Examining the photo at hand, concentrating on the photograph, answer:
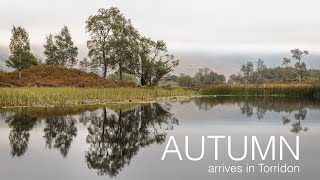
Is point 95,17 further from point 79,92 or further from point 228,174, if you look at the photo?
point 228,174

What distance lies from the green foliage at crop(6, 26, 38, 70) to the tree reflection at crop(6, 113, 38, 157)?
5139 cm

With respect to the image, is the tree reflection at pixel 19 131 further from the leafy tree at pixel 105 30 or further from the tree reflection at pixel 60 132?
the leafy tree at pixel 105 30

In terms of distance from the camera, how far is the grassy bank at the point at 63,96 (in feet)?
101

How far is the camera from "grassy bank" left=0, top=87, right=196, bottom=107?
3078 cm

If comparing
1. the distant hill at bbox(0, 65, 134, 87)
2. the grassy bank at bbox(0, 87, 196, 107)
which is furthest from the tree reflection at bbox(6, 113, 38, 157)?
the distant hill at bbox(0, 65, 134, 87)

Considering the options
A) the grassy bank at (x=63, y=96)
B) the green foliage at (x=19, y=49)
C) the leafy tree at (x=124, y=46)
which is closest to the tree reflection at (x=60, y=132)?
the grassy bank at (x=63, y=96)

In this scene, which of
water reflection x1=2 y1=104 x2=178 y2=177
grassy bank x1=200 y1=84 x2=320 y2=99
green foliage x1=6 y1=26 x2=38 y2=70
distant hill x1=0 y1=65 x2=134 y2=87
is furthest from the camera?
green foliage x1=6 y1=26 x2=38 y2=70

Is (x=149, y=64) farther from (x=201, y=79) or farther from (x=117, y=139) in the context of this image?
(x=201, y=79)

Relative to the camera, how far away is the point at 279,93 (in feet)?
206

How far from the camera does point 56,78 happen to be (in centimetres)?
5481

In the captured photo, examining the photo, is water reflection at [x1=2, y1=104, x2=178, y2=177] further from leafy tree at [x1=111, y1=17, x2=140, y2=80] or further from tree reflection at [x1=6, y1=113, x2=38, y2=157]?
leafy tree at [x1=111, y1=17, x2=140, y2=80]

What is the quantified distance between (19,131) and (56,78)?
37.8 metres

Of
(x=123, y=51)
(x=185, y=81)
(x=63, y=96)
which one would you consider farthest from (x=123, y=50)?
(x=185, y=81)

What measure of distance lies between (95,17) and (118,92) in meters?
24.5
